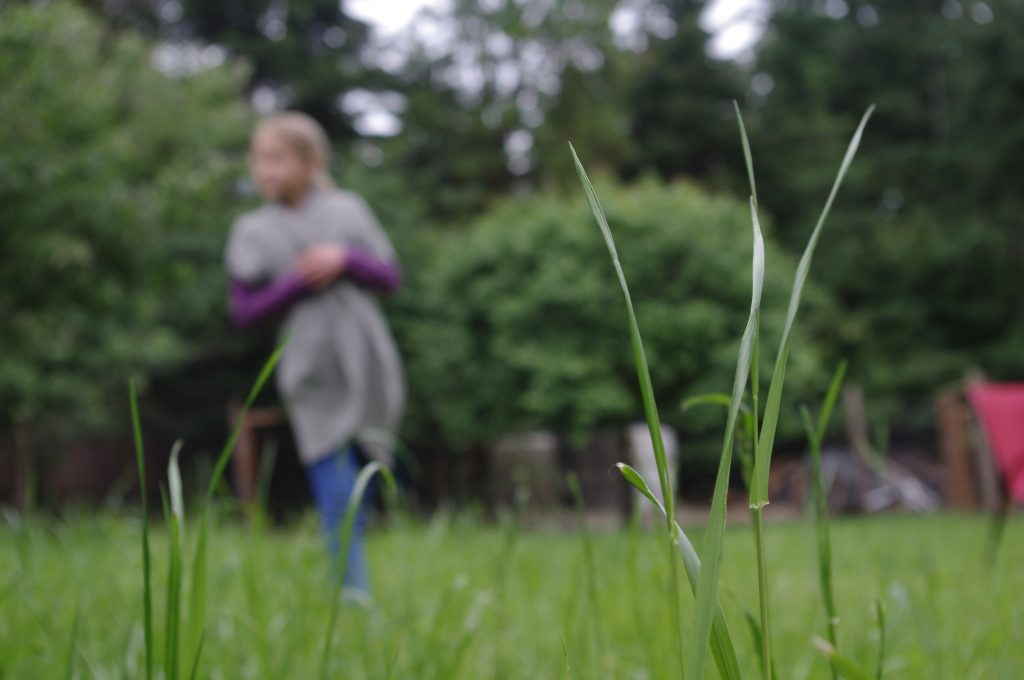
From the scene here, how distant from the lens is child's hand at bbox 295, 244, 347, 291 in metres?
2.55

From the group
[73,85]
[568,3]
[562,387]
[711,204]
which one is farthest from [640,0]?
[73,85]


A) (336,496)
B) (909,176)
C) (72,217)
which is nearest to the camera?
(336,496)

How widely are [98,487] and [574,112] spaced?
39.4 feet

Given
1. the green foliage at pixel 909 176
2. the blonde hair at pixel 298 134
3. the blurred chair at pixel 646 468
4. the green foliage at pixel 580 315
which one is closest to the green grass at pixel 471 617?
the blurred chair at pixel 646 468

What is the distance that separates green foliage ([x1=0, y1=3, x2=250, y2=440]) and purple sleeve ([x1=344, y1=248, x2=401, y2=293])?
4.52 meters

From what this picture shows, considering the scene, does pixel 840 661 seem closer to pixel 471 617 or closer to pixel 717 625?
pixel 717 625

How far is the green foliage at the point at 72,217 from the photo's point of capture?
7051mm

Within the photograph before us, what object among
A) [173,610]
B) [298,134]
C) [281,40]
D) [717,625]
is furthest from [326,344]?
[281,40]

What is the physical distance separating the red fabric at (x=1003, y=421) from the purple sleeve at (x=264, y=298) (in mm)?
1932

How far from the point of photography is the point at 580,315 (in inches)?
437

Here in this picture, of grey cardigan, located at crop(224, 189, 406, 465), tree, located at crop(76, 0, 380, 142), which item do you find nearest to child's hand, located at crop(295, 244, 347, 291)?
grey cardigan, located at crop(224, 189, 406, 465)

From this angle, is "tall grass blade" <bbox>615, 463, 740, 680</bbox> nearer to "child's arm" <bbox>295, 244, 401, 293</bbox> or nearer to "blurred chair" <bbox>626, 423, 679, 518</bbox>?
"blurred chair" <bbox>626, 423, 679, 518</bbox>

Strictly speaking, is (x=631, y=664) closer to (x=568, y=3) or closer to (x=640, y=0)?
(x=568, y=3)

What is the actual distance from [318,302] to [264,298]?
0.15 meters
